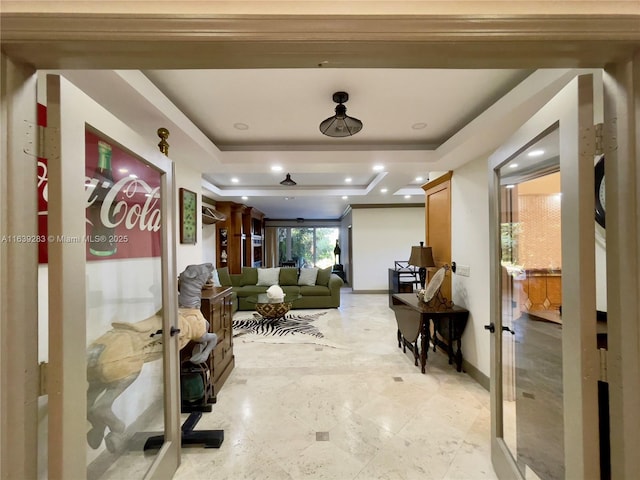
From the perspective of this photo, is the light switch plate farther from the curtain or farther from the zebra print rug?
the curtain

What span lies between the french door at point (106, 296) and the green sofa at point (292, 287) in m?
4.12

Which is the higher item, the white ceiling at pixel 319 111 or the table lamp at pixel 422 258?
the white ceiling at pixel 319 111

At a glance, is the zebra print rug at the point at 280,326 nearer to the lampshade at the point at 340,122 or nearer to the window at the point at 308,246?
the lampshade at the point at 340,122

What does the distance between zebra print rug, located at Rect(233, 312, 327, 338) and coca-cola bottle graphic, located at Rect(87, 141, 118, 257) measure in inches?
132

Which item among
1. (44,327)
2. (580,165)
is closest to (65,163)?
(44,327)

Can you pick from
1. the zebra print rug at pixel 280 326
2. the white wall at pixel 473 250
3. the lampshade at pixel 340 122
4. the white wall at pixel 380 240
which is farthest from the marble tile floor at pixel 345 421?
the white wall at pixel 380 240

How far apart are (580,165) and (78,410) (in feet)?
6.36

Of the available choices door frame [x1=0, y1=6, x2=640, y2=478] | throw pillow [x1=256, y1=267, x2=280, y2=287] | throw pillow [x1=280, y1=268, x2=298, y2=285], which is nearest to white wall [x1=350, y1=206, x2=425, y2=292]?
throw pillow [x1=280, y1=268, x2=298, y2=285]

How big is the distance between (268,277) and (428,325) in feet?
13.1

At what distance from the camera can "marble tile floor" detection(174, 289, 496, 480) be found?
1696 millimetres

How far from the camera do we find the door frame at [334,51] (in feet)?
2.51

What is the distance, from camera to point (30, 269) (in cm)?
82

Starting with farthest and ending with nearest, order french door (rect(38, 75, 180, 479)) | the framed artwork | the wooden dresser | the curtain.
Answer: the curtain, the framed artwork, the wooden dresser, french door (rect(38, 75, 180, 479))

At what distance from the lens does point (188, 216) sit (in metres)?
2.99
